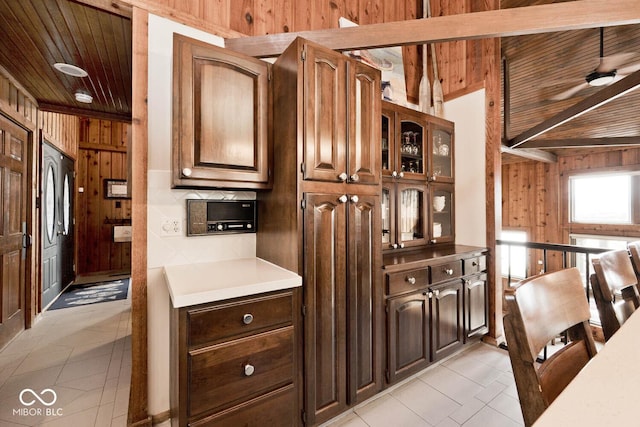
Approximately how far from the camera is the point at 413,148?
8.45ft

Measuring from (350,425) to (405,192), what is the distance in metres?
1.76

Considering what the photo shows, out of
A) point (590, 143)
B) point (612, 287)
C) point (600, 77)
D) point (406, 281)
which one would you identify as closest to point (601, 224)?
point (590, 143)

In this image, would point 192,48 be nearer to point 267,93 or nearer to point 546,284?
point 267,93

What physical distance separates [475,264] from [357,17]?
2.60 meters

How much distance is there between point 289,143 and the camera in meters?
1.56

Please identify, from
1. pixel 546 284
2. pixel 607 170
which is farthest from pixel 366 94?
pixel 607 170

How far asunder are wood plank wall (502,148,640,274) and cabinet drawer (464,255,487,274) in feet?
19.2

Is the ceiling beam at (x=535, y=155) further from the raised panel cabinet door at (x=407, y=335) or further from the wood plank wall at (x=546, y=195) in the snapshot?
the raised panel cabinet door at (x=407, y=335)

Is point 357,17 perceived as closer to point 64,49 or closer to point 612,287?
point 64,49

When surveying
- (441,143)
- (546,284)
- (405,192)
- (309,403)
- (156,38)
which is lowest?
(309,403)

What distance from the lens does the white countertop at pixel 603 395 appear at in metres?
0.41

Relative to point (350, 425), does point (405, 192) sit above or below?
above

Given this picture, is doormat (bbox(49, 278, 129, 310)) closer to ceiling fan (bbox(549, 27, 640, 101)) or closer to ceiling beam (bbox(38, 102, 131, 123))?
ceiling beam (bbox(38, 102, 131, 123))

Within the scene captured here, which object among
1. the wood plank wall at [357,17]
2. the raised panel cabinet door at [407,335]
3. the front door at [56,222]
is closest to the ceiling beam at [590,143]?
the wood plank wall at [357,17]
